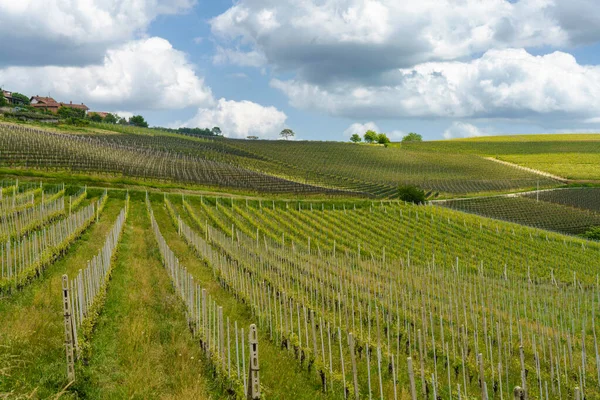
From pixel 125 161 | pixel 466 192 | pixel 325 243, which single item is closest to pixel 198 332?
pixel 325 243

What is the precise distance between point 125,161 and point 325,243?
3093 cm

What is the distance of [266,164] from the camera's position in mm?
78625

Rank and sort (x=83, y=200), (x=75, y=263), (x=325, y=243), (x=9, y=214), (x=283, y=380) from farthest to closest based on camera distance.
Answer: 1. (x=83, y=200)
2. (x=325, y=243)
3. (x=9, y=214)
4. (x=75, y=263)
5. (x=283, y=380)

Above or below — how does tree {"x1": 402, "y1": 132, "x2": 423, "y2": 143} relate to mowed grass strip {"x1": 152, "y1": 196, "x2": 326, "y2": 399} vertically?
above

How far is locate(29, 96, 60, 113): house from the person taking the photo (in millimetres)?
144625

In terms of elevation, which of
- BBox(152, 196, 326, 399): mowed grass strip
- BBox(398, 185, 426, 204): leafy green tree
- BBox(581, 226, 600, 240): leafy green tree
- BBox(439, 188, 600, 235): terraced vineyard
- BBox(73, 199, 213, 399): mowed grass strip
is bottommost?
BBox(581, 226, 600, 240): leafy green tree

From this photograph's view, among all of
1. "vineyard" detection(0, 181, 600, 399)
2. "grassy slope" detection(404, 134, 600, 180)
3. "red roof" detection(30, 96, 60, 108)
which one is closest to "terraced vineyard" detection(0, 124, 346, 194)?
"vineyard" detection(0, 181, 600, 399)

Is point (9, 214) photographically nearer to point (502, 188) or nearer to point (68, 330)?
point (68, 330)

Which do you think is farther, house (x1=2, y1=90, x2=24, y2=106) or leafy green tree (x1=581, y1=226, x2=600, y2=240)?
house (x1=2, y1=90, x2=24, y2=106)

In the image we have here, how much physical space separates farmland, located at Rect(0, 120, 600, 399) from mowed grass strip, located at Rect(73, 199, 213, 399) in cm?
5

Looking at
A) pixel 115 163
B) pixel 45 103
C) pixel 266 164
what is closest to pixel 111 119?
pixel 45 103

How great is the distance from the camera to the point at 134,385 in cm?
810

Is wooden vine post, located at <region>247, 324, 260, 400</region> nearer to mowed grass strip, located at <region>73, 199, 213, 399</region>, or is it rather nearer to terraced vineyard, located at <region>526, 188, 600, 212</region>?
mowed grass strip, located at <region>73, 199, 213, 399</region>

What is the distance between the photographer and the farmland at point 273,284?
29.3ft
